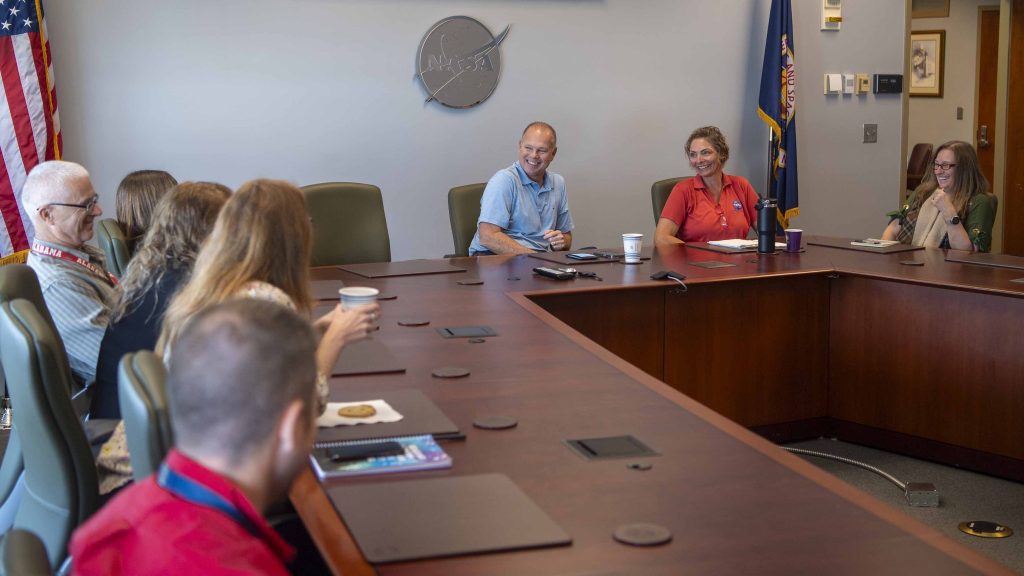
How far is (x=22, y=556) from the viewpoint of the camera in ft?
3.52

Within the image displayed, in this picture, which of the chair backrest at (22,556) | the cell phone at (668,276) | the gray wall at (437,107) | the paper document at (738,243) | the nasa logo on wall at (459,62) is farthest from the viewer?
the nasa logo on wall at (459,62)

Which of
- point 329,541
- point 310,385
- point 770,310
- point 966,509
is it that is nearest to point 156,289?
point 329,541

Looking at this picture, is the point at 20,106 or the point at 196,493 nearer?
the point at 196,493

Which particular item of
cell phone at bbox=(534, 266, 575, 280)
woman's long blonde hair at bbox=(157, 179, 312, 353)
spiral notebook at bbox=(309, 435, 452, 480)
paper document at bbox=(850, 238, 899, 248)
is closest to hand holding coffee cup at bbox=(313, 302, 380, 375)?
woman's long blonde hair at bbox=(157, 179, 312, 353)

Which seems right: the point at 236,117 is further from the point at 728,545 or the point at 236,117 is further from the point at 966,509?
the point at 728,545

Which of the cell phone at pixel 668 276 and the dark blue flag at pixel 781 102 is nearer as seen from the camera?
the cell phone at pixel 668 276

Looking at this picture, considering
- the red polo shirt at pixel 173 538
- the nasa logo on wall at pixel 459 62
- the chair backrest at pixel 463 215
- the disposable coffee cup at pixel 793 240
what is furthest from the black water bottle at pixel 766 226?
the red polo shirt at pixel 173 538

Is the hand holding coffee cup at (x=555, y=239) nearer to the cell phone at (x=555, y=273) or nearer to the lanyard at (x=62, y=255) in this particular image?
the cell phone at (x=555, y=273)

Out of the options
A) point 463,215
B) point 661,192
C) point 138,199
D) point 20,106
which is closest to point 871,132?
point 661,192

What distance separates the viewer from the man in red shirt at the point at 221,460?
1.16 m

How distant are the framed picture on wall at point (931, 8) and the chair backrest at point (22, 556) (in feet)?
32.3

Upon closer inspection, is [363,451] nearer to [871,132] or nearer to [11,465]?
[11,465]

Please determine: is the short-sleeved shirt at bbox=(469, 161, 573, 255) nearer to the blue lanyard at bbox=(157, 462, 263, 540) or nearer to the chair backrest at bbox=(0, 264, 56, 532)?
the chair backrest at bbox=(0, 264, 56, 532)

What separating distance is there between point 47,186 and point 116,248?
663 mm
